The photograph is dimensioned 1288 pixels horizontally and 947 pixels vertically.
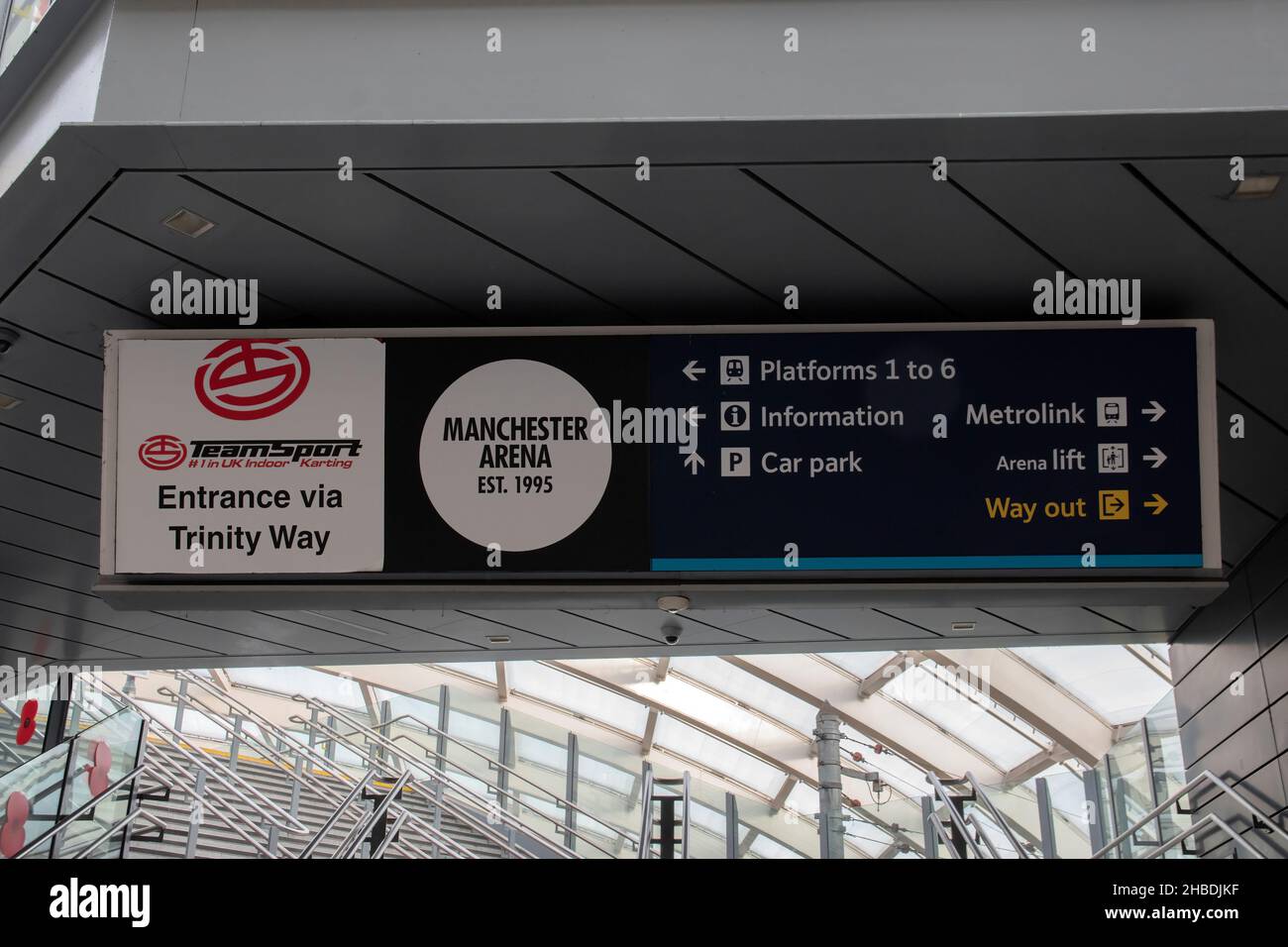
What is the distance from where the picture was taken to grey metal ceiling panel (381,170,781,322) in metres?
3.40

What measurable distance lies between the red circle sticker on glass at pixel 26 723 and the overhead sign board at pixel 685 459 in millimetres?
9436

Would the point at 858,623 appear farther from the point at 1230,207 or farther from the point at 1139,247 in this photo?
the point at 1230,207

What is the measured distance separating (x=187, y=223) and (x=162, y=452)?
714 mm

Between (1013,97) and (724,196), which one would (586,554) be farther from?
(1013,97)

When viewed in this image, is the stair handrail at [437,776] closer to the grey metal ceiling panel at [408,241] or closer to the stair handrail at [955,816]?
the stair handrail at [955,816]

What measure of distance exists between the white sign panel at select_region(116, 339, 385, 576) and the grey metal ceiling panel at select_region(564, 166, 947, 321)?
3.32 feet

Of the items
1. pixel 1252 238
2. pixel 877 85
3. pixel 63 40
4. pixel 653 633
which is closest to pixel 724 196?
pixel 877 85

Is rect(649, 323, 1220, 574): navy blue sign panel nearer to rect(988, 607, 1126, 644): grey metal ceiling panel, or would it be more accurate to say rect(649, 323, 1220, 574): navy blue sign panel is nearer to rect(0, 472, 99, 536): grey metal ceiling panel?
rect(988, 607, 1126, 644): grey metal ceiling panel

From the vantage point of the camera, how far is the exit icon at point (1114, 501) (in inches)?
149

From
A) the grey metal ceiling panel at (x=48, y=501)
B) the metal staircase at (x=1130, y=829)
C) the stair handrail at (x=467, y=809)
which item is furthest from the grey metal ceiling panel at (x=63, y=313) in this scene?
the stair handrail at (x=467, y=809)

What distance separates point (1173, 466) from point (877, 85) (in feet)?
4.85

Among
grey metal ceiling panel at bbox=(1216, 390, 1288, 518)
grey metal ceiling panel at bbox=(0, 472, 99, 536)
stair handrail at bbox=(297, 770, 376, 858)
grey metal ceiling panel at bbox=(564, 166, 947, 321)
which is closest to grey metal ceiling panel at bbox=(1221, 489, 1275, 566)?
grey metal ceiling panel at bbox=(1216, 390, 1288, 518)

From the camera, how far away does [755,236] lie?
3629 mm

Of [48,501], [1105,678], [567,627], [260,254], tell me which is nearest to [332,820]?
[567,627]
